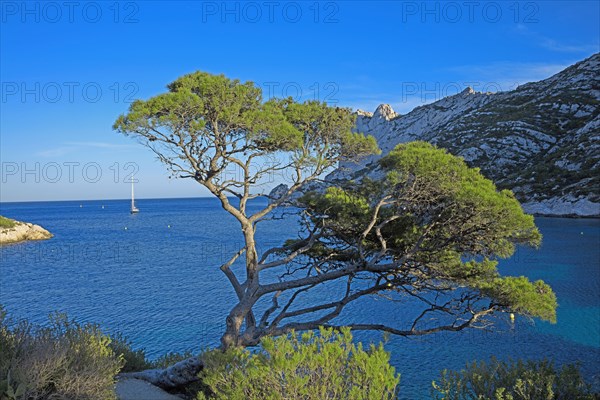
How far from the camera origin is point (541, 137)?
89875 mm

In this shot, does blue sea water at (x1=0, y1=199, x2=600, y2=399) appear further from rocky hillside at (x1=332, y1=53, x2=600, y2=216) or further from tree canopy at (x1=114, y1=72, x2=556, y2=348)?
rocky hillside at (x1=332, y1=53, x2=600, y2=216)

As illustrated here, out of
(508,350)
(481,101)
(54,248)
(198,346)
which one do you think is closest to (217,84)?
(198,346)

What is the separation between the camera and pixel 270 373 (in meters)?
5.38

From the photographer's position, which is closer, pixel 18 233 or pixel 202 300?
pixel 202 300

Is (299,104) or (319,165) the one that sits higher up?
(299,104)

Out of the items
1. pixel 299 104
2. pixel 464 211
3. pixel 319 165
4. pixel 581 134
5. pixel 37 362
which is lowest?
pixel 37 362

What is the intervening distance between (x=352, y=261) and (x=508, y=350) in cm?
1132

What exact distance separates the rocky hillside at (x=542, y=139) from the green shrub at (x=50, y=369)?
4839 centimetres

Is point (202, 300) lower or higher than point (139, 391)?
lower

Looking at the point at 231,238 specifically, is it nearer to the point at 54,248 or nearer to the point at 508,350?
the point at 54,248

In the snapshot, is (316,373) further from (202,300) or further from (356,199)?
(202,300)

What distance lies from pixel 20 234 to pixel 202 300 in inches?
1897

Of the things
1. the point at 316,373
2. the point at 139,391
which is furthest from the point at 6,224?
the point at 316,373

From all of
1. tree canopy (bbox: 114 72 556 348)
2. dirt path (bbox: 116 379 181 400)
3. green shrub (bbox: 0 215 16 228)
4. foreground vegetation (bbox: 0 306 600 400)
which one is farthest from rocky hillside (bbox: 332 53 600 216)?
foreground vegetation (bbox: 0 306 600 400)
